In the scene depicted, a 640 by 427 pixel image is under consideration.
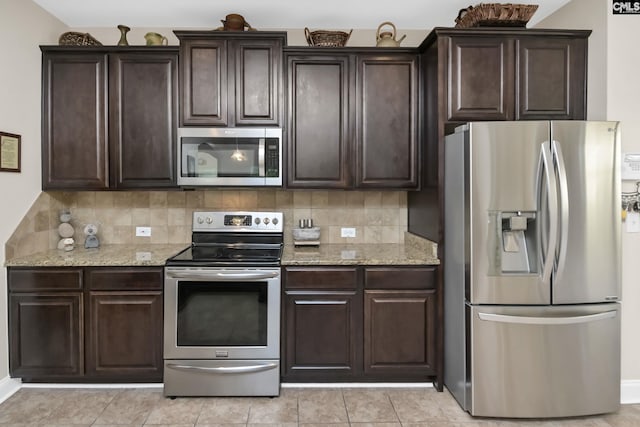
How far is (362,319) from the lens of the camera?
2.63m

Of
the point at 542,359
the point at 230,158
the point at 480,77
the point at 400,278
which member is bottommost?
the point at 542,359

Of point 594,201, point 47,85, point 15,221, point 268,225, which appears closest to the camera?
point 594,201

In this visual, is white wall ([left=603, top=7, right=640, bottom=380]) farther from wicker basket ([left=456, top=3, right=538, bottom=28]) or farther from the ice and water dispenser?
the ice and water dispenser

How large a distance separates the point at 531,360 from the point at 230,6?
9.85 feet

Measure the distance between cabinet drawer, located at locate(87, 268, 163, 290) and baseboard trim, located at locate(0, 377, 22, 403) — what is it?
2.58 feet

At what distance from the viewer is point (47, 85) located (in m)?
2.87

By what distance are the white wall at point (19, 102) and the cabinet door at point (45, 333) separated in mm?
64

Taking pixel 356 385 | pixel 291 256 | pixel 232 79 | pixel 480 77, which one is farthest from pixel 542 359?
pixel 232 79

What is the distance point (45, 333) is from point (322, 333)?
5.80 ft

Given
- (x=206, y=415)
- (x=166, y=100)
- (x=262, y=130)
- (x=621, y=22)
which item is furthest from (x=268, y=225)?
(x=621, y=22)

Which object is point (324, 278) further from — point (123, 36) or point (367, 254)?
point (123, 36)

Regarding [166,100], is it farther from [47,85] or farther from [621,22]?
[621,22]

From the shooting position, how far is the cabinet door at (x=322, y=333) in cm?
261

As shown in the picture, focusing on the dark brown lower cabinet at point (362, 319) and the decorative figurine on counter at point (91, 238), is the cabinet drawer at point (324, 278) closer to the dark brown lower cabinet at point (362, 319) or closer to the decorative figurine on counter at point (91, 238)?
the dark brown lower cabinet at point (362, 319)
